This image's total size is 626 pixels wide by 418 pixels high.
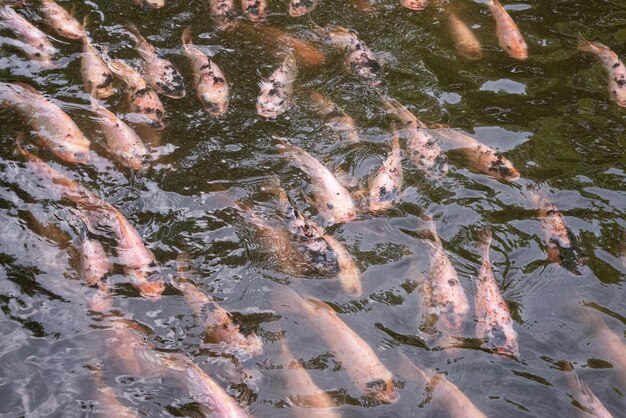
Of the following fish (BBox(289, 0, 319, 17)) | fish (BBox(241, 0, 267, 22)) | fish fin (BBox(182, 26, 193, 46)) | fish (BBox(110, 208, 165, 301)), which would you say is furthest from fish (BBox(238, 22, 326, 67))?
fish (BBox(110, 208, 165, 301))

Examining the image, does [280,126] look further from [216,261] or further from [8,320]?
[8,320]

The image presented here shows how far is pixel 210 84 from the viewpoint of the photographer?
20.5 feet

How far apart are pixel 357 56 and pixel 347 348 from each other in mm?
3460

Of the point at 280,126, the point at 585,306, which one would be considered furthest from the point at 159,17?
the point at 585,306

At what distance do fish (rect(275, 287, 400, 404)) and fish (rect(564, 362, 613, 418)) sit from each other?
49.8 inches

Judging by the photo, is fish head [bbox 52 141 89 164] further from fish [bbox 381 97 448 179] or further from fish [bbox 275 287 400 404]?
fish [bbox 381 97 448 179]

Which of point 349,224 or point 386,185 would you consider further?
point 386,185

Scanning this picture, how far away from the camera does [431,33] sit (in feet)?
24.1

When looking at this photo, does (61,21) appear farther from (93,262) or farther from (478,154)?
(478,154)

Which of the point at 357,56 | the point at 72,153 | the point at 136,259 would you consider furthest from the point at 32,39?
the point at 357,56

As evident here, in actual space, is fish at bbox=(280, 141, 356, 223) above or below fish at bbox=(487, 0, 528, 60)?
below

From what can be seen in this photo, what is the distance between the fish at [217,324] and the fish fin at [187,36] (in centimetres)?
313

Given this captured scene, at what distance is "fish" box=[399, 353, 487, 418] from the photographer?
14.0ft

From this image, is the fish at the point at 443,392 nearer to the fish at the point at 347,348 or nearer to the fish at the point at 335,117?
the fish at the point at 347,348
